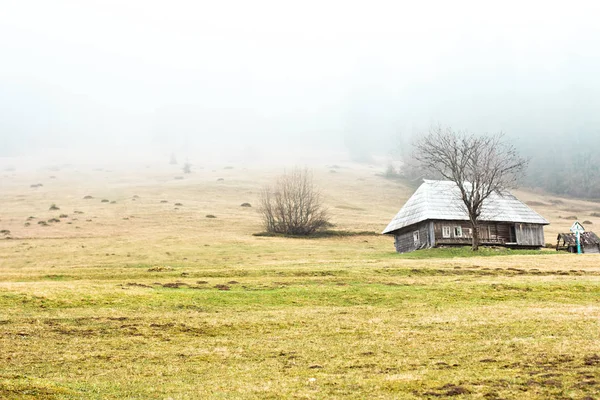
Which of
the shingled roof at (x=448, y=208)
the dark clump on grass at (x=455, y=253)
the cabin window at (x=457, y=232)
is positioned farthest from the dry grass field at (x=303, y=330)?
the shingled roof at (x=448, y=208)

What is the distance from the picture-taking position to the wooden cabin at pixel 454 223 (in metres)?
64.3

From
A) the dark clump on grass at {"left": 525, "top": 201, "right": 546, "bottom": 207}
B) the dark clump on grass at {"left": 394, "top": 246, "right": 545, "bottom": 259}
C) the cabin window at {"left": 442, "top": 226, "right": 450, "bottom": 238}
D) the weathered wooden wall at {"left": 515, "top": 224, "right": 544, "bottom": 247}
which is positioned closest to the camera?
the dark clump on grass at {"left": 394, "top": 246, "right": 545, "bottom": 259}

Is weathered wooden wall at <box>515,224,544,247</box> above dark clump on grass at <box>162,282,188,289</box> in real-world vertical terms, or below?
below

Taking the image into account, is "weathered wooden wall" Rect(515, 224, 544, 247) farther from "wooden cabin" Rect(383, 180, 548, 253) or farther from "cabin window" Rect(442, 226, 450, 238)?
"cabin window" Rect(442, 226, 450, 238)

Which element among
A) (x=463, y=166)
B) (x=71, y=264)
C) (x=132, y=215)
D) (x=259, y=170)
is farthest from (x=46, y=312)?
(x=259, y=170)

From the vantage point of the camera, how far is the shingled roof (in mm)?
64500

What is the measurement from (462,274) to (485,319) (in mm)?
16593

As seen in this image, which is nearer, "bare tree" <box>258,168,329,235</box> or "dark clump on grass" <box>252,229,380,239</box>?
"dark clump on grass" <box>252,229,380,239</box>

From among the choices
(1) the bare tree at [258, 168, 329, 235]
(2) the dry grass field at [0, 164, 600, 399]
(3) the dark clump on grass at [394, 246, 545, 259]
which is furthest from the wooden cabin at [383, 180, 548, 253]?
(1) the bare tree at [258, 168, 329, 235]

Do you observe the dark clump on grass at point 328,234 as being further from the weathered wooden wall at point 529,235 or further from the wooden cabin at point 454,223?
the weathered wooden wall at point 529,235

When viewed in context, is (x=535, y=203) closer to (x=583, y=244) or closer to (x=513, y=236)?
(x=583, y=244)

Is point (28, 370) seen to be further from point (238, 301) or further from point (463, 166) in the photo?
point (463, 166)

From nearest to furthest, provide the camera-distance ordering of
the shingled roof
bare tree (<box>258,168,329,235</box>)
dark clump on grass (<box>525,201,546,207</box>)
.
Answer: the shingled roof < bare tree (<box>258,168,329,235</box>) < dark clump on grass (<box>525,201,546,207</box>)

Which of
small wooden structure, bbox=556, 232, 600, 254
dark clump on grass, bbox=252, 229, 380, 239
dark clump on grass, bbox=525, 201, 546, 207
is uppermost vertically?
dark clump on grass, bbox=525, 201, 546, 207
